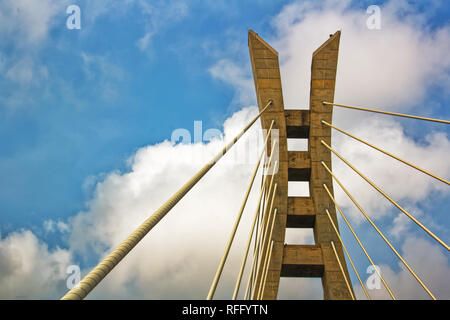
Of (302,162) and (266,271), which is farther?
(302,162)

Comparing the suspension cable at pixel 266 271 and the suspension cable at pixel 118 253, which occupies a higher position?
the suspension cable at pixel 118 253

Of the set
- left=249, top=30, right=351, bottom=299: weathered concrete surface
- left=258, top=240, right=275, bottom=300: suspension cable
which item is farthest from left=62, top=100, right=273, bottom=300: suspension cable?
left=249, top=30, right=351, bottom=299: weathered concrete surface

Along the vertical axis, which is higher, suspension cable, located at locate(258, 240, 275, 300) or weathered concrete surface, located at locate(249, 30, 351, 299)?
weathered concrete surface, located at locate(249, 30, 351, 299)

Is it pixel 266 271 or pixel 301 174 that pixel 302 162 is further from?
pixel 266 271

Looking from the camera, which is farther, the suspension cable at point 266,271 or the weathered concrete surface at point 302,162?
the weathered concrete surface at point 302,162

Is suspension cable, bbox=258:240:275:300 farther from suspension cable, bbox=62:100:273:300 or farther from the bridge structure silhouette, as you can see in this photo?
suspension cable, bbox=62:100:273:300

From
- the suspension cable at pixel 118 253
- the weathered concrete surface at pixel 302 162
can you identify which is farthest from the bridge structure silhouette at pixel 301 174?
the suspension cable at pixel 118 253

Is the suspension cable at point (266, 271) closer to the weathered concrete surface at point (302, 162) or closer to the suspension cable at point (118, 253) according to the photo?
the weathered concrete surface at point (302, 162)

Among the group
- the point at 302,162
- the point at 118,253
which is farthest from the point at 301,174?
the point at 118,253

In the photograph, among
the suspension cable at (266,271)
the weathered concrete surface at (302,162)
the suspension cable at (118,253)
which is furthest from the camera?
the weathered concrete surface at (302,162)

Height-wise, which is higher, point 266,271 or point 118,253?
point 118,253

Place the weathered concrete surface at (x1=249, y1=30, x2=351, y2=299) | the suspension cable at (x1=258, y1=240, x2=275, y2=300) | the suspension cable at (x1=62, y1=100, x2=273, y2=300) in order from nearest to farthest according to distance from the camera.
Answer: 1. the suspension cable at (x1=62, y1=100, x2=273, y2=300)
2. the suspension cable at (x1=258, y1=240, x2=275, y2=300)
3. the weathered concrete surface at (x1=249, y1=30, x2=351, y2=299)
